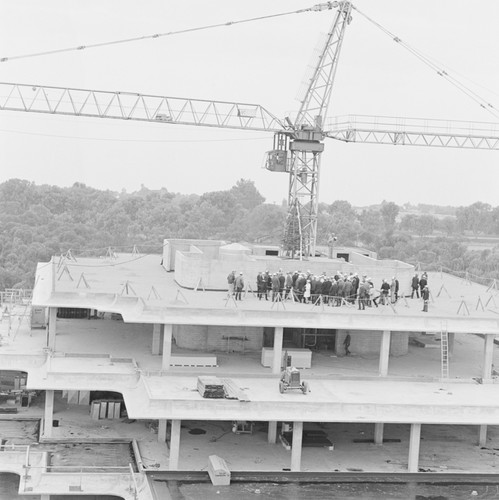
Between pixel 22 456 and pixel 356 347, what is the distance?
1948 centimetres

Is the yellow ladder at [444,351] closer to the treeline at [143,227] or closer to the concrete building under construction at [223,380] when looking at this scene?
the concrete building under construction at [223,380]

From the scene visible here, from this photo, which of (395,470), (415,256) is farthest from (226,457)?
(415,256)


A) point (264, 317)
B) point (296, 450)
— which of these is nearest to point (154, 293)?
point (264, 317)

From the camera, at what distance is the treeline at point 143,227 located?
13112cm

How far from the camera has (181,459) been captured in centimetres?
4394

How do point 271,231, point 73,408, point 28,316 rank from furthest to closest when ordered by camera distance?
point 271,231 < point 28,316 < point 73,408

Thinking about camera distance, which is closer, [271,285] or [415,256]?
[271,285]

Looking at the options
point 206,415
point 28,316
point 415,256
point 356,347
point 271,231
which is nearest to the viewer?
point 206,415

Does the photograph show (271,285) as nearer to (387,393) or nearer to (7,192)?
(387,393)

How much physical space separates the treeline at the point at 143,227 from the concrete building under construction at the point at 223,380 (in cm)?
6869

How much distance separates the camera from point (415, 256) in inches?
6053

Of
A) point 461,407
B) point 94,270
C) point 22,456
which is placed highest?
point 94,270

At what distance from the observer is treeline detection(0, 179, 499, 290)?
131 metres

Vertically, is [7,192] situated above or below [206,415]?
above
